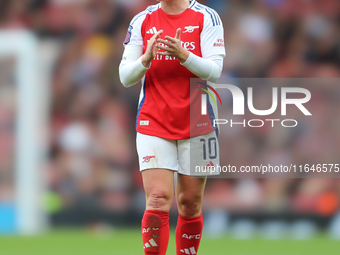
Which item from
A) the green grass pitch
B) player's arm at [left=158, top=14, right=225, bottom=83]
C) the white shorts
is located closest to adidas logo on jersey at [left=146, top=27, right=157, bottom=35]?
player's arm at [left=158, top=14, right=225, bottom=83]

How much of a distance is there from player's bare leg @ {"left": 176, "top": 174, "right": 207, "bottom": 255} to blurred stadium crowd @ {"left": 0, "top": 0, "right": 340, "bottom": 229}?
4589 millimetres

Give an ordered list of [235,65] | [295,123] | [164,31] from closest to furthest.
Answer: [164,31] < [295,123] < [235,65]

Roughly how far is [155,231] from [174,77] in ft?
3.63

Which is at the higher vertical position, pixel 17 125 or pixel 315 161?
pixel 17 125

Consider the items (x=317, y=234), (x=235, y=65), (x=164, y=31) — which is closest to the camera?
(x=164, y=31)

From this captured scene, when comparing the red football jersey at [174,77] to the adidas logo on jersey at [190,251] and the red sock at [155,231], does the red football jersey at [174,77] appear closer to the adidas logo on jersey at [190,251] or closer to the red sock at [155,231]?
the red sock at [155,231]

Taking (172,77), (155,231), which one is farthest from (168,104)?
(155,231)

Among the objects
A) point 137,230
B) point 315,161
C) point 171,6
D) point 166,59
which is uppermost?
point 171,6

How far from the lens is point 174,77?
4.42 m

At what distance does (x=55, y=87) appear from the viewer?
1073 centimetres

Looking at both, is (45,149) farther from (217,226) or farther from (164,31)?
(164,31)

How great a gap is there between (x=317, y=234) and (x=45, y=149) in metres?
4.43

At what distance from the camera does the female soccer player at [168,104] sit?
14.0 ft

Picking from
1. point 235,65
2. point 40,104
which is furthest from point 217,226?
point 40,104
